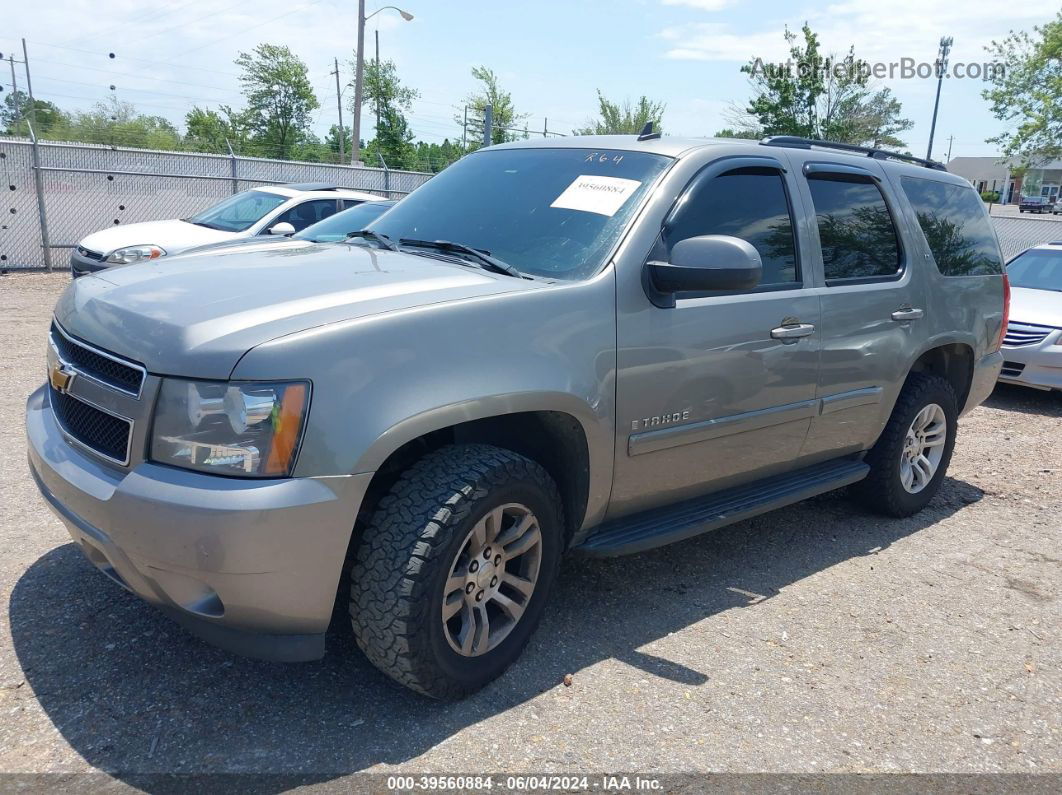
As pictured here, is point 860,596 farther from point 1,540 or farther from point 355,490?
point 1,540

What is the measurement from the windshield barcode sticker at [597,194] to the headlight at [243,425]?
5.02 ft

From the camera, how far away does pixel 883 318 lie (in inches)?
172

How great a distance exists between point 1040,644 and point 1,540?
453cm

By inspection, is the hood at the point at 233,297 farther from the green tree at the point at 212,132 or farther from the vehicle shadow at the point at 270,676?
the green tree at the point at 212,132

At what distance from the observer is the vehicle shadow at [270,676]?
2.65m

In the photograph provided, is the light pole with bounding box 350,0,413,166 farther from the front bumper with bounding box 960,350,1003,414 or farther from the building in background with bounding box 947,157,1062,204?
the building in background with bounding box 947,157,1062,204

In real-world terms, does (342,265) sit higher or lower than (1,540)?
higher

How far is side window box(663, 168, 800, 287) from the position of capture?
3.56m

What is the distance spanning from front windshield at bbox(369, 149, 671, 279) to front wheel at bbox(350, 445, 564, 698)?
33.3 inches

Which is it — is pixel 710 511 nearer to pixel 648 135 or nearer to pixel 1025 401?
pixel 648 135

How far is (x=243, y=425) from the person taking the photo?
7.92 feet

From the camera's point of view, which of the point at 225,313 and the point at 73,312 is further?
the point at 73,312

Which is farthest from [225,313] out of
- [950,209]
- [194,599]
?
[950,209]

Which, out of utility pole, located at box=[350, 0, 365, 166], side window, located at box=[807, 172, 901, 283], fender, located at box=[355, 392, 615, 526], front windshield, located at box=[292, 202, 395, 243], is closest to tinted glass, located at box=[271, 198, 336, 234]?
front windshield, located at box=[292, 202, 395, 243]
